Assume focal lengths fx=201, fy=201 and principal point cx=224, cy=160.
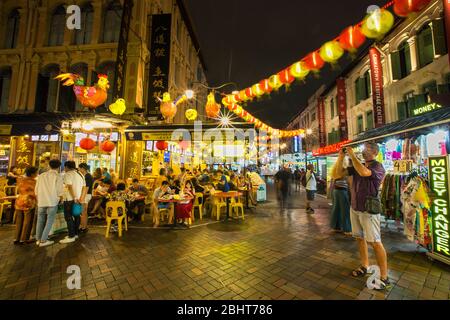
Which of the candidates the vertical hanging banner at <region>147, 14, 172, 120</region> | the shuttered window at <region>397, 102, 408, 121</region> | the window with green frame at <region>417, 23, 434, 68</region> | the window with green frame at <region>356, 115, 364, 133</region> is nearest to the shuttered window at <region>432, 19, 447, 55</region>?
the window with green frame at <region>417, 23, 434, 68</region>

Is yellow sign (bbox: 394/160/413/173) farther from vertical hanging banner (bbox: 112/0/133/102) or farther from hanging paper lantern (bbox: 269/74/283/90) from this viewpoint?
vertical hanging banner (bbox: 112/0/133/102)

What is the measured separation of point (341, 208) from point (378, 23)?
14.8ft

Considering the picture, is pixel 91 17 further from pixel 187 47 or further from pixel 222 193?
pixel 222 193

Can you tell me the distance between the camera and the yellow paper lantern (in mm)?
4371

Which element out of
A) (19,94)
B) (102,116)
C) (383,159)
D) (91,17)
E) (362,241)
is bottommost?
(362,241)

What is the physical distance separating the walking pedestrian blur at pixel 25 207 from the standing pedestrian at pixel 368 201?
280 inches

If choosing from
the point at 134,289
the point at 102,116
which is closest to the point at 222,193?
the point at 134,289

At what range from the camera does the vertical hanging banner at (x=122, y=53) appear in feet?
36.2

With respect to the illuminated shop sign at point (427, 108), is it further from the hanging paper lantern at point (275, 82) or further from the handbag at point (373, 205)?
the handbag at point (373, 205)

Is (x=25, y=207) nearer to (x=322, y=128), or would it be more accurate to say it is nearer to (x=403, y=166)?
(x=403, y=166)

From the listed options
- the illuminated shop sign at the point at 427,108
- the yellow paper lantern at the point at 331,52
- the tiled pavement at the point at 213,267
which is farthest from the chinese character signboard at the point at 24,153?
the illuminated shop sign at the point at 427,108

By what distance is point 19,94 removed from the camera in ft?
41.0
